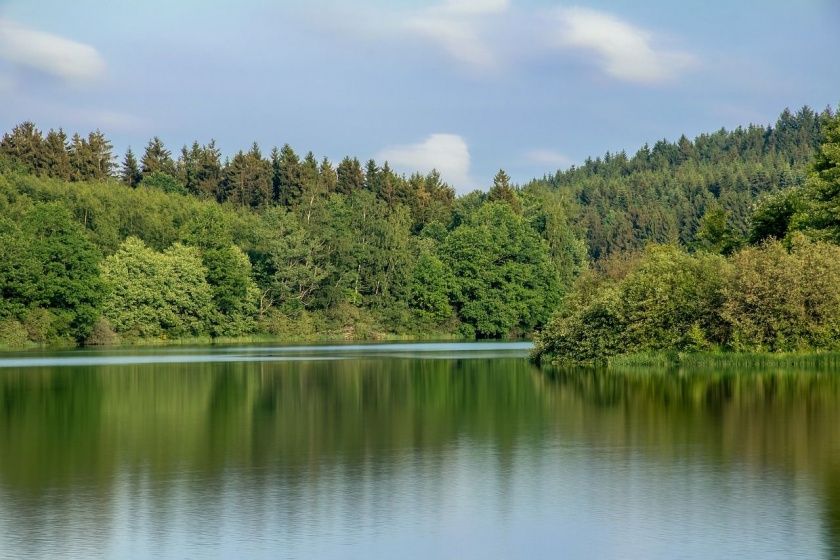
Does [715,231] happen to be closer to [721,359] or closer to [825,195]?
[825,195]

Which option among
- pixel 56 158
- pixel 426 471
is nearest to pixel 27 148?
pixel 56 158

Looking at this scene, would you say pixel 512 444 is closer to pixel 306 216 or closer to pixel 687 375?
pixel 687 375

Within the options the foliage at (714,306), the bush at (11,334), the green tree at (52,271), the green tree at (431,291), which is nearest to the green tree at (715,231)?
the foliage at (714,306)

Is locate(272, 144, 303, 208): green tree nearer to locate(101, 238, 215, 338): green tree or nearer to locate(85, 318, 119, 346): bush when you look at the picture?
locate(101, 238, 215, 338): green tree

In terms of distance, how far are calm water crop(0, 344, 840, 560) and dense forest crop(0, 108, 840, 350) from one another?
4347 centimetres

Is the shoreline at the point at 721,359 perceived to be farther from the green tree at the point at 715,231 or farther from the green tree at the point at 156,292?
the green tree at the point at 156,292

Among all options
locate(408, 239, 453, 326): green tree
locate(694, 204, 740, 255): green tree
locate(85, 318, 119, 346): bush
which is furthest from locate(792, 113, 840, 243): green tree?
locate(408, 239, 453, 326): green tree

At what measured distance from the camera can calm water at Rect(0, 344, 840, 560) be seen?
17516mm

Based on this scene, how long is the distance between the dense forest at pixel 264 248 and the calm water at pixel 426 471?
143ft

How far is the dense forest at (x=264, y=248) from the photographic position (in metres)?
97.7

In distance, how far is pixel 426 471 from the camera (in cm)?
2422

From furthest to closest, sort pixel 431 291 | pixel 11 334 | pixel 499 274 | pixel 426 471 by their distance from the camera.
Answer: pixel 499 274
pixel 431 291
pixel 11 334
pixel 426 471

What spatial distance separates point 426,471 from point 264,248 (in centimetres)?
10119

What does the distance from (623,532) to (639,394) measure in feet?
82.1
